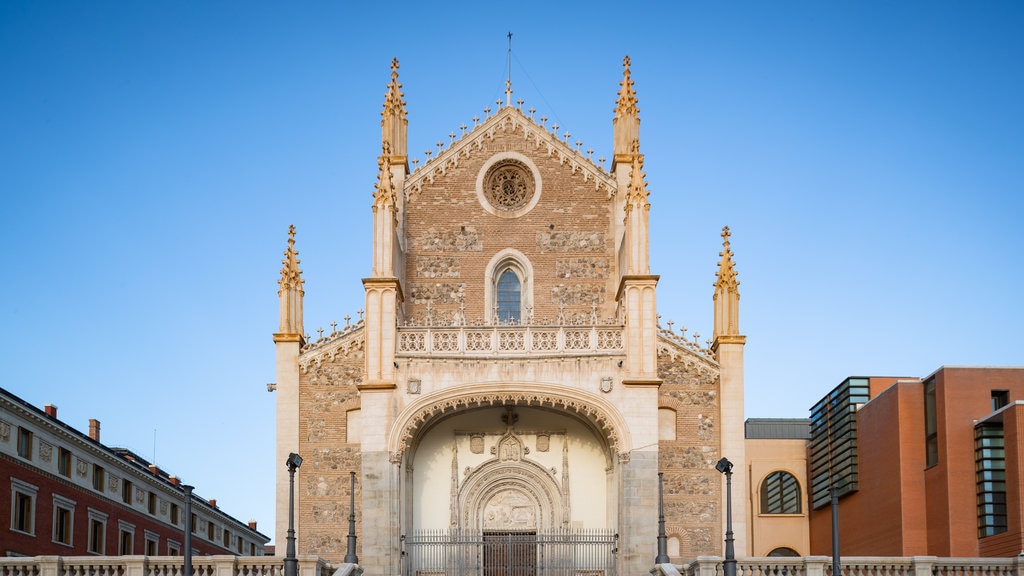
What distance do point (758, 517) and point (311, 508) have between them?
58.0ft

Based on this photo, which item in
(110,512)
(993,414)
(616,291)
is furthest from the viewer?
(110,512)

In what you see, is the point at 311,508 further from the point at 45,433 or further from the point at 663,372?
the point at 45,433

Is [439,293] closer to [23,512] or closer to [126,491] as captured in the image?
[23,512]

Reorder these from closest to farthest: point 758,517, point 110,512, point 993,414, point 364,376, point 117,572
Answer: point 117,572
point 993,414
point 364,376
point 758,517
point 110,512

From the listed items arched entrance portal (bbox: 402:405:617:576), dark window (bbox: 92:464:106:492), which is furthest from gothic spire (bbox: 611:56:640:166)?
dark window (bbox: 92:464:106:492)

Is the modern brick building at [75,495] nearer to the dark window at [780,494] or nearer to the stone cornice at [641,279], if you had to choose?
the stone cornice at [641,279]

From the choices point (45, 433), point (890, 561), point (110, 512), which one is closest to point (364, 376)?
point (890, 561)

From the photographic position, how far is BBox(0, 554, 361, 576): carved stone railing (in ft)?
86.5

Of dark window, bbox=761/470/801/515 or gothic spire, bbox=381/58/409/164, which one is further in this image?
dark window, bbox=761/470/801/515

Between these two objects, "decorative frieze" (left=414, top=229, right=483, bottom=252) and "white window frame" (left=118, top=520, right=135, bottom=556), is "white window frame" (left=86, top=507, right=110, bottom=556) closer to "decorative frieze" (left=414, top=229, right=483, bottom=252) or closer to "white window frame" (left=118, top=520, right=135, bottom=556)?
"white window frame" (left=118, top=520, right=135, bottom=556)

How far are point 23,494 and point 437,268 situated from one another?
60.8 feet

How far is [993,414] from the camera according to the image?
3316 cm

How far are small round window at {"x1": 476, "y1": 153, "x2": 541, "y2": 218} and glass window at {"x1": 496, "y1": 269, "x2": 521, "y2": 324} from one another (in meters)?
1.98

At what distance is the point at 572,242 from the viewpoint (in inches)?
1559
